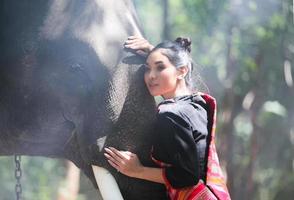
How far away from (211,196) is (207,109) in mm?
371

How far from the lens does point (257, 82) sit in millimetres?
9711

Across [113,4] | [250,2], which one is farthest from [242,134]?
[113,4]

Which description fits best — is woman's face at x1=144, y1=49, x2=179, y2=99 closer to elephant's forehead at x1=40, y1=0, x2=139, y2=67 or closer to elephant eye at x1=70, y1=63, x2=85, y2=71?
elephant's forehead at x1=40, y1=0, x2=139, y2=67

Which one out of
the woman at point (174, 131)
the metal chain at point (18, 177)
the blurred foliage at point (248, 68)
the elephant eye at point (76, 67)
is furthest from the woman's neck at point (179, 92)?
the blurred foliage at point (248, 68)

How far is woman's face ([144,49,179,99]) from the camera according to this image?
2.67m

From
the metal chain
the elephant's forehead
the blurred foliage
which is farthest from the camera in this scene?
the blurred foliage

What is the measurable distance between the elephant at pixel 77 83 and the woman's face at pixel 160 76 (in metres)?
0.05

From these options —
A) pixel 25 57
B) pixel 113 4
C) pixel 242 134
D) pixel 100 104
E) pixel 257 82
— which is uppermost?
pixel 113 4

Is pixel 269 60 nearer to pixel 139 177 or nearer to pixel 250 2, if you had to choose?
pixel 250 2

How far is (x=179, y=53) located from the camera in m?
2.76

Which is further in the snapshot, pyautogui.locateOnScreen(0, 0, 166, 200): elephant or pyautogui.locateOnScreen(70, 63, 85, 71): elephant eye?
pyautogui.locateOnScreen(70, 63, 85, 71): elephant eye

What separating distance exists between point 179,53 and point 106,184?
607 millimetres

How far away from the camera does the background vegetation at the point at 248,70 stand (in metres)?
9.34

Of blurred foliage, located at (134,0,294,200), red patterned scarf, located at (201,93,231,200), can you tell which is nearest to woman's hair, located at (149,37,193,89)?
red patterned scarf, located at (201,93,231,200)
